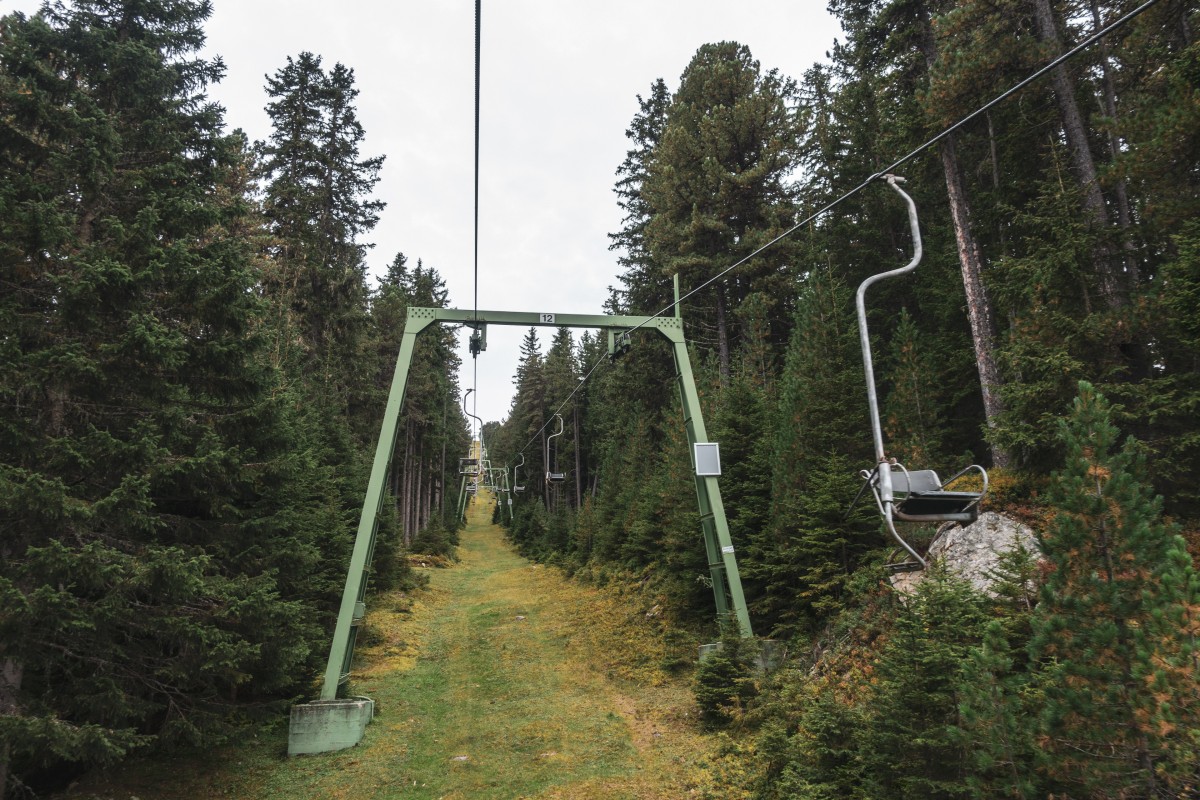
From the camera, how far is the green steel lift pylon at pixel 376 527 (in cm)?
995

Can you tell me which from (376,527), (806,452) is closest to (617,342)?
(806,452)

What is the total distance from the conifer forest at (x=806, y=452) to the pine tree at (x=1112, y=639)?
2 centimetres

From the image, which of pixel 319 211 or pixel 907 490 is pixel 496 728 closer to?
pixel 907 490

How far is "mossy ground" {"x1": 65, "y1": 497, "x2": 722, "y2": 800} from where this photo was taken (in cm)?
835

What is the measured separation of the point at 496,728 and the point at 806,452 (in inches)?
316

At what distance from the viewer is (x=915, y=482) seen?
3760mm

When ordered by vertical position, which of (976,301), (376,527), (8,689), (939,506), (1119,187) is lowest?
(8,689)

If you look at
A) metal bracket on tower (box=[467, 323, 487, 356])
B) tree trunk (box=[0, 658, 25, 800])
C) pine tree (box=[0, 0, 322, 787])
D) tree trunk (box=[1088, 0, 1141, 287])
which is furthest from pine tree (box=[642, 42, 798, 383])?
tree trunk (box=[0, 658, 25, 800])

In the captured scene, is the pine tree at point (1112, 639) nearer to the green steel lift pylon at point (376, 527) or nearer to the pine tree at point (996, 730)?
the pine tree at point (996, 730)

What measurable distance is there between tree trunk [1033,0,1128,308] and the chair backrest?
8.48m

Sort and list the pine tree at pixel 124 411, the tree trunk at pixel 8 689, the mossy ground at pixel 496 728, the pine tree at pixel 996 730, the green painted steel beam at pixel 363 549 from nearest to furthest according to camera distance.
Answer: the pine tree at pixel 996 730
the tree trunk at pixel 8 689
the pine tree at pixel 124 411
the mossy ground at pixel 496 728
the green painted steel beam at pixel 363 549

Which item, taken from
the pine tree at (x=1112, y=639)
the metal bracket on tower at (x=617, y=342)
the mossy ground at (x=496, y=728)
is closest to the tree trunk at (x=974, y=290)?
the metal bracket on tower at (x=617, y=342)

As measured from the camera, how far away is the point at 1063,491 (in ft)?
15.8

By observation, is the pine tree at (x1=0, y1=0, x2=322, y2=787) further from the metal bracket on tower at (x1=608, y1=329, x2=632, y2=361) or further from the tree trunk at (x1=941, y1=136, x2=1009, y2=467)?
the tree trunk at (x1=941, y1=136, x2=1009, y2=467)
